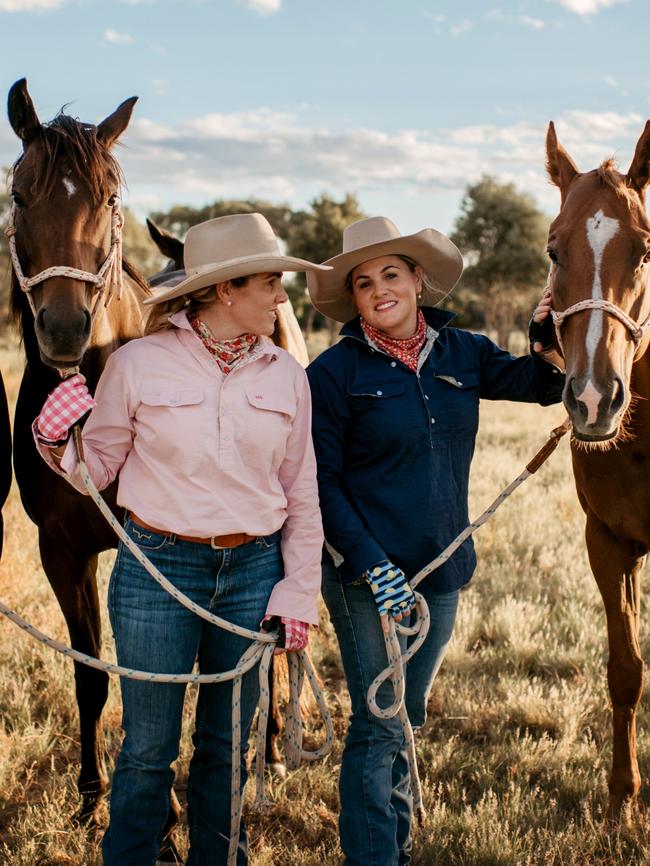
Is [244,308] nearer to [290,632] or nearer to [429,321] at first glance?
[429,321]

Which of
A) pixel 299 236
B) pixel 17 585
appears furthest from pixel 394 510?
pixel 299 236

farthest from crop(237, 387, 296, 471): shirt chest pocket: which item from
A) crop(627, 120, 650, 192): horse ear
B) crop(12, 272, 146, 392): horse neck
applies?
crop(627, 120, 650, 192): horse ear

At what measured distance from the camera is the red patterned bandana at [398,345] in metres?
2.67

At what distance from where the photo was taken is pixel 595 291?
250cm

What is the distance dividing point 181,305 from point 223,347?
0.23m

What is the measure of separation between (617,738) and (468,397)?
159cm

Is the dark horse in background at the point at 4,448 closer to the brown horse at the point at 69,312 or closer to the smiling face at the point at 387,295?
the brown horse at the point at 69,312

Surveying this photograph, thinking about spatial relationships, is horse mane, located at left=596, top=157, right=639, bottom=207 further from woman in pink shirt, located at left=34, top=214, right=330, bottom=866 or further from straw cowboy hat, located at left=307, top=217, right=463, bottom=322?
woman in pink shirt, located at left=34, top=214, right=330, bottom=866

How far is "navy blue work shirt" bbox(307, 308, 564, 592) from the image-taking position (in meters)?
2.59

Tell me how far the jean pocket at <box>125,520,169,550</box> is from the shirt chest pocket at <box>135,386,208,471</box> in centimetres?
21

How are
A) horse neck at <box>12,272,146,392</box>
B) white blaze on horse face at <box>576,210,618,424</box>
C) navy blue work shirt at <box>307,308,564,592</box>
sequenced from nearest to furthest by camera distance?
1. white blaze on horse face at <box>576,210,618,424</box>
2. navy blue work shirt at <box>307,308,564,592</box>
3. horse neck at <box>12,272,146,392</box>

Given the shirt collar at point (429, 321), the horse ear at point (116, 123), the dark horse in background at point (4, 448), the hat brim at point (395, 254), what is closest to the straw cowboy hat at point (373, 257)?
the hat brim at point (395, 254)

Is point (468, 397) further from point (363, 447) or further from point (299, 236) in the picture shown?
point (299, 236)

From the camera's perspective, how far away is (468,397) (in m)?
2.73
